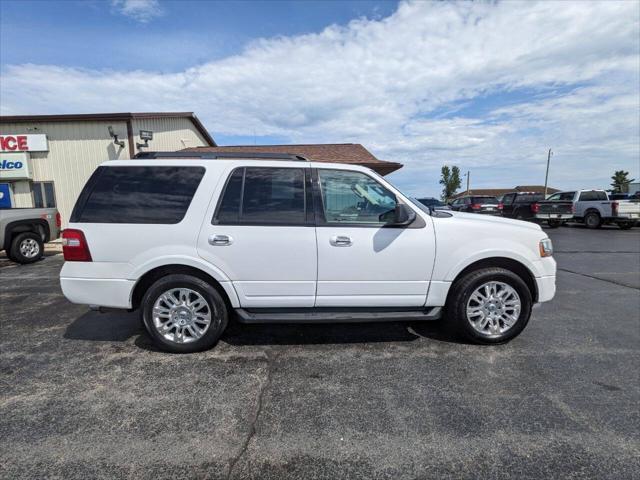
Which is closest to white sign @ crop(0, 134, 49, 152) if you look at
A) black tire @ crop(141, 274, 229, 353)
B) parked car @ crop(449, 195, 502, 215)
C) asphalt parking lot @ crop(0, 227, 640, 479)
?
asphalt parking lot @ crop(0, 227, 640, 479)

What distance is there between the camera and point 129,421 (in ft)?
8.34

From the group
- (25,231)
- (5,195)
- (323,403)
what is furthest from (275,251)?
(5,195)

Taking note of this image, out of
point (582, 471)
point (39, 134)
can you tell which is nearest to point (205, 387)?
point (582, 471)

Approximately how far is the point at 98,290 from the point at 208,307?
41.9 inches

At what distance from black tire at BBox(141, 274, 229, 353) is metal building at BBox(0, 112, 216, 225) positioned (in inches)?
440

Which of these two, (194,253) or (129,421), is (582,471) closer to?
(129,421)

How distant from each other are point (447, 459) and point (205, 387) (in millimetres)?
1894

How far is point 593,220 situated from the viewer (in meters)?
17.8

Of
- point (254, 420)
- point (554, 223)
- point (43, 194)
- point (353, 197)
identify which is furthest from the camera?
point (554, 223)

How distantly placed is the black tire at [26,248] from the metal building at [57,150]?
16.6 feet

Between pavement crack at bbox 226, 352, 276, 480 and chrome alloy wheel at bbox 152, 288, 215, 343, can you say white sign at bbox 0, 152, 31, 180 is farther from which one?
pavement crack at bbox 226, 352, 276, 480

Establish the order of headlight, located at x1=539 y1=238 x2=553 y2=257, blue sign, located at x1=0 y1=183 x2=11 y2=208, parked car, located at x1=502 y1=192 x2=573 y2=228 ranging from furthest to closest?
parked car, located at x1=502 y1=192 x2=573 y2=228 → blue sign, located at x1=0 y1=183 x2=11 y2=208 → headlight, located at x1=539 y1=238 x2=553 y2=257

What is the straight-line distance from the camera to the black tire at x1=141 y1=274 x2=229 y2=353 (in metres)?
3.48

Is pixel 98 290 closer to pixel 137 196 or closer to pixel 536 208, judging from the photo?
pixel 137 196
